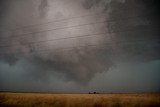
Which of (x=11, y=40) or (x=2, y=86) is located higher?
(x=11, y=40)

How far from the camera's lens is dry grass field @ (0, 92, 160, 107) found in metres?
11.0

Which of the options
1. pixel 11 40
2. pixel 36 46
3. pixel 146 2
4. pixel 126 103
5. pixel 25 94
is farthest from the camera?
pixel 25 94

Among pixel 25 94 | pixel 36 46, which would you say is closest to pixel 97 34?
pixel 36 46

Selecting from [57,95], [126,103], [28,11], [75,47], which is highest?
[28,11]

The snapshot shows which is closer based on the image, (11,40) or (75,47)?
(75,47)

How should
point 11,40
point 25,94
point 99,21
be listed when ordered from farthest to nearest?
point 25,94 → point 11,40 → point 99,21

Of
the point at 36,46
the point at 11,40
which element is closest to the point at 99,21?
the point at 36,46

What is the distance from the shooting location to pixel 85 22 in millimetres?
10734

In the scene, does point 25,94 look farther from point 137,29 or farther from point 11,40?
point 137,29

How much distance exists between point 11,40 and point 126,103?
913 centimetres

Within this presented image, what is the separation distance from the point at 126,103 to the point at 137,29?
4565mm

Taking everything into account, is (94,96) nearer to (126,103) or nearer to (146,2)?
(126,103)

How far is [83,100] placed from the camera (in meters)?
12.6

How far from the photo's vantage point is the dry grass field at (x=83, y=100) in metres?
11.0
